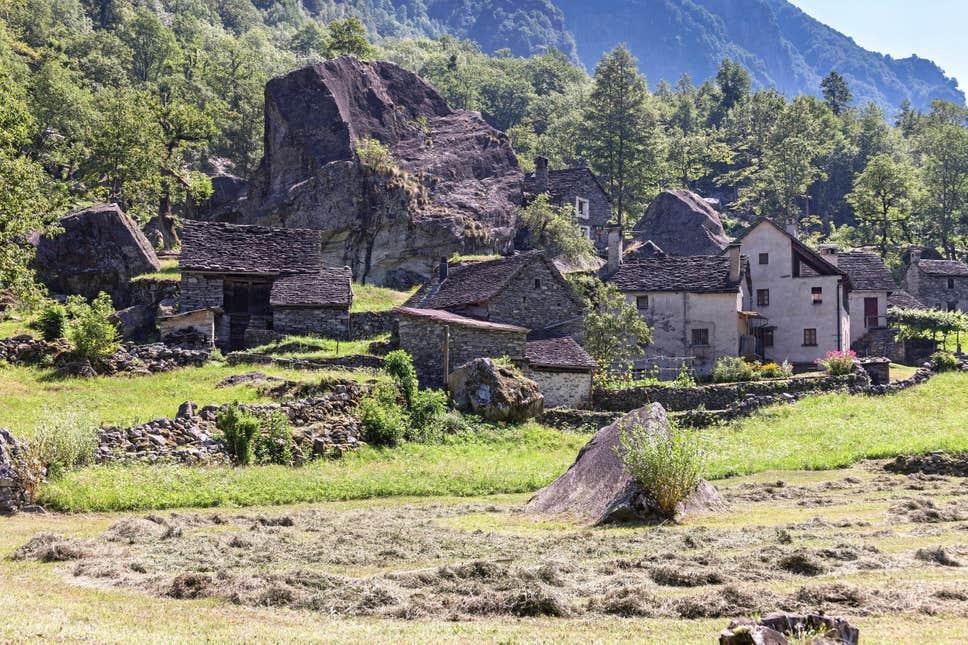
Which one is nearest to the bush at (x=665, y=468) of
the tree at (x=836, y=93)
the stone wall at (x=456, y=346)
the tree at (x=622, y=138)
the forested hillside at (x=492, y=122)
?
the stone wall at (x=456, y=346)

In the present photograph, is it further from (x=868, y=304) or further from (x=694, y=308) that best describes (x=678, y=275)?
(x=868, y=304)

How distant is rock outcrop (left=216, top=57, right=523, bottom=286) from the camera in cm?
6675

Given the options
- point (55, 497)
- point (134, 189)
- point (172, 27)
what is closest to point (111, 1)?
point (172, 27)

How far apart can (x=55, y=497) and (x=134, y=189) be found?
159ft

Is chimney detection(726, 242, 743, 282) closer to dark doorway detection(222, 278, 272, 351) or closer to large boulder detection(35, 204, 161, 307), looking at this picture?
dark doorway detection(222, 278, 272, 351)

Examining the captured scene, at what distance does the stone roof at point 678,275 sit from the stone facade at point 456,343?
Answer: 17149 millimetres

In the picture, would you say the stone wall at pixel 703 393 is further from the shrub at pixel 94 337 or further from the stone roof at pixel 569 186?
the stone roof at pixel 569 186

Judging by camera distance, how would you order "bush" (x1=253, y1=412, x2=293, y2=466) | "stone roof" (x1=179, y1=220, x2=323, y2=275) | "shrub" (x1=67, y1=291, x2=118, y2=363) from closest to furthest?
"bush" (x1=253, y1=412, x2=293, y2=466)
"shrub" (x1=67, y1=291, x2=118, y2=363)
"stone roof" (x1=179, y1=220, x2=323, y2=275)

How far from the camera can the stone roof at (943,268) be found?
80.2 m

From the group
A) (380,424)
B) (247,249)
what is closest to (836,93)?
(247,249)

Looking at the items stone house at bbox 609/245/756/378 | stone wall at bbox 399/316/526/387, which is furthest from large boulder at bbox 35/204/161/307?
stone house at bbox 609/245/756/378

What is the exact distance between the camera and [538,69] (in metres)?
174

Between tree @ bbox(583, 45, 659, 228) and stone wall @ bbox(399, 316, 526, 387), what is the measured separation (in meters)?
45.5

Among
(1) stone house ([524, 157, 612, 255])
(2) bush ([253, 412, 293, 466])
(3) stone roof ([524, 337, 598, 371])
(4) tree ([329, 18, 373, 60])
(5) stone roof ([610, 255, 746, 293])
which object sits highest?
(4) tree ([329, 18, 373, 60])
